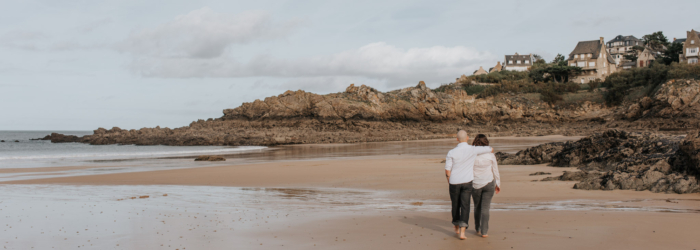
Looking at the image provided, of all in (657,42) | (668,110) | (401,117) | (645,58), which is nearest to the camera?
(668,110)

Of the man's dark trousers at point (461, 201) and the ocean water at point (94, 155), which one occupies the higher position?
the man's dark trousers at point (461, 201)

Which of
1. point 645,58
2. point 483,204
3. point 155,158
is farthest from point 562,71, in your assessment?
point 483,204

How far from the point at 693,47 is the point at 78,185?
70.4m

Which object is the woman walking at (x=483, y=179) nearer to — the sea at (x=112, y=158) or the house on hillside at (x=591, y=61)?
the sea at (x=112, y=158)

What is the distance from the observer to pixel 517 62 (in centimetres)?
8188

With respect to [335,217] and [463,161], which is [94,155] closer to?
[335,217]

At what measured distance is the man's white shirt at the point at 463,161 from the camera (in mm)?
5176

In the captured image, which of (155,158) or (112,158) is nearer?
(155,158)

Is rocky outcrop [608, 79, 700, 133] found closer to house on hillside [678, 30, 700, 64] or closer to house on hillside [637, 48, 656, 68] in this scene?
house on hillside [678, 30, 700, 64]

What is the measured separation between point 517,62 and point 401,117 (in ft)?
134

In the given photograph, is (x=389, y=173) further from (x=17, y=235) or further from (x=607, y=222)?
(x=17, y=235)

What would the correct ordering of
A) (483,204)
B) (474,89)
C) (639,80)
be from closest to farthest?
(483,204), (639,80), (474,89)

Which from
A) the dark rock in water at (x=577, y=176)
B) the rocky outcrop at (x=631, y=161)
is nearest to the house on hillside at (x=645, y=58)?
the rocky outcrop at (x=631, y=161)

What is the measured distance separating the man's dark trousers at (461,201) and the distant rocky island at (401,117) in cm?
3355
